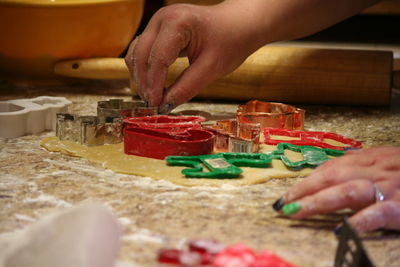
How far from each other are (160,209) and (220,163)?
170mm

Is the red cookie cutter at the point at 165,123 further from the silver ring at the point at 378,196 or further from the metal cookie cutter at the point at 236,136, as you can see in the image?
the silver ring at the point at 378,196

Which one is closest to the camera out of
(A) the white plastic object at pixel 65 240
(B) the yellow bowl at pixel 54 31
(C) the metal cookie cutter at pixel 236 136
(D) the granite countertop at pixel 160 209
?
(A) the white plastic object at pixel 65 240

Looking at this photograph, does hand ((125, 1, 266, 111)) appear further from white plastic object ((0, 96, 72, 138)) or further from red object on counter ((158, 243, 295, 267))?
red object on counter ((158, 243, 295, 267))

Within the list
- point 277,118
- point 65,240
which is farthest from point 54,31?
point 65,240

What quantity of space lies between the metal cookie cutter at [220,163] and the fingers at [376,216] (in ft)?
0.77

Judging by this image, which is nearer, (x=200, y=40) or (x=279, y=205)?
(x=279, y=205)

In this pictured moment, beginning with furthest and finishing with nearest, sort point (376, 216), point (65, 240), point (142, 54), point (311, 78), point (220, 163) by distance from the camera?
1. point (311, 78)
2. point (142, 54)
3. point (220, 163)
4. point (376, 216)
5. point (65, 240)

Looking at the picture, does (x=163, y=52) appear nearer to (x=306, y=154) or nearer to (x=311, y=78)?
(x=306, y=154)

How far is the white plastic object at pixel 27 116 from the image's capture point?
1.06 metres

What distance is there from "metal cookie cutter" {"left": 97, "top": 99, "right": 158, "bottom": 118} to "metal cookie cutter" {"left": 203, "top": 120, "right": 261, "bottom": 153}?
12 cm

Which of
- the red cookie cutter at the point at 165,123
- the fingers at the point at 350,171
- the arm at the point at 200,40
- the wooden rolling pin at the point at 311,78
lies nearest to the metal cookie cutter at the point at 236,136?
the red cookie cutter at the point at 165,123

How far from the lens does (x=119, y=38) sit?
1531mm

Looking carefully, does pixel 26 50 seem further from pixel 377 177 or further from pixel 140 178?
pixel 377 177

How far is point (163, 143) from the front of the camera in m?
0.93
